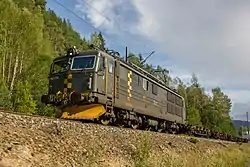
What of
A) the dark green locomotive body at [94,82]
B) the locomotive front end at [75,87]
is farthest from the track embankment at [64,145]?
the dark green locomotive body at [94,82]

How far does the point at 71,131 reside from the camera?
38.0 feet

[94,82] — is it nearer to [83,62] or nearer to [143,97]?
[83,62]

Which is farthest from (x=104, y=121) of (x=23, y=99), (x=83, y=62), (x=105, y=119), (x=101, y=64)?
(x=23, y=99)

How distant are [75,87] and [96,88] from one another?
1032 millimetres

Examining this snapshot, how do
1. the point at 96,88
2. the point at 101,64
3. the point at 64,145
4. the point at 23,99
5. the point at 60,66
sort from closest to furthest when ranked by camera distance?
the point at 64,145
the point at 96,88
the point at 101,64
the point at 60,66
the point at 23,99

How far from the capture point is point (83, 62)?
17.6 m

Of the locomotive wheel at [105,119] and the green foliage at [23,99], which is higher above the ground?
the green foliage at [23,99]

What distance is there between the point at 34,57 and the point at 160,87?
1658 cm

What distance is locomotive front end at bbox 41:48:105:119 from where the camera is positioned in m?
16.4

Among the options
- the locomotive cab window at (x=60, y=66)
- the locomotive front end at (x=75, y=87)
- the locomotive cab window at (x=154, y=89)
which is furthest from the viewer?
the locomotive cab window at (x=154, y=89)

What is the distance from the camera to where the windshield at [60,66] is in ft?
59.0

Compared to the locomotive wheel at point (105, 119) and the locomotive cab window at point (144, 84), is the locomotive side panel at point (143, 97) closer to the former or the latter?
the locomotive cab window at point (144, 84)

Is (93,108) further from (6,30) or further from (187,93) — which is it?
(187,93)

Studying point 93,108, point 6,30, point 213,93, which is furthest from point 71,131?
point 213,93
